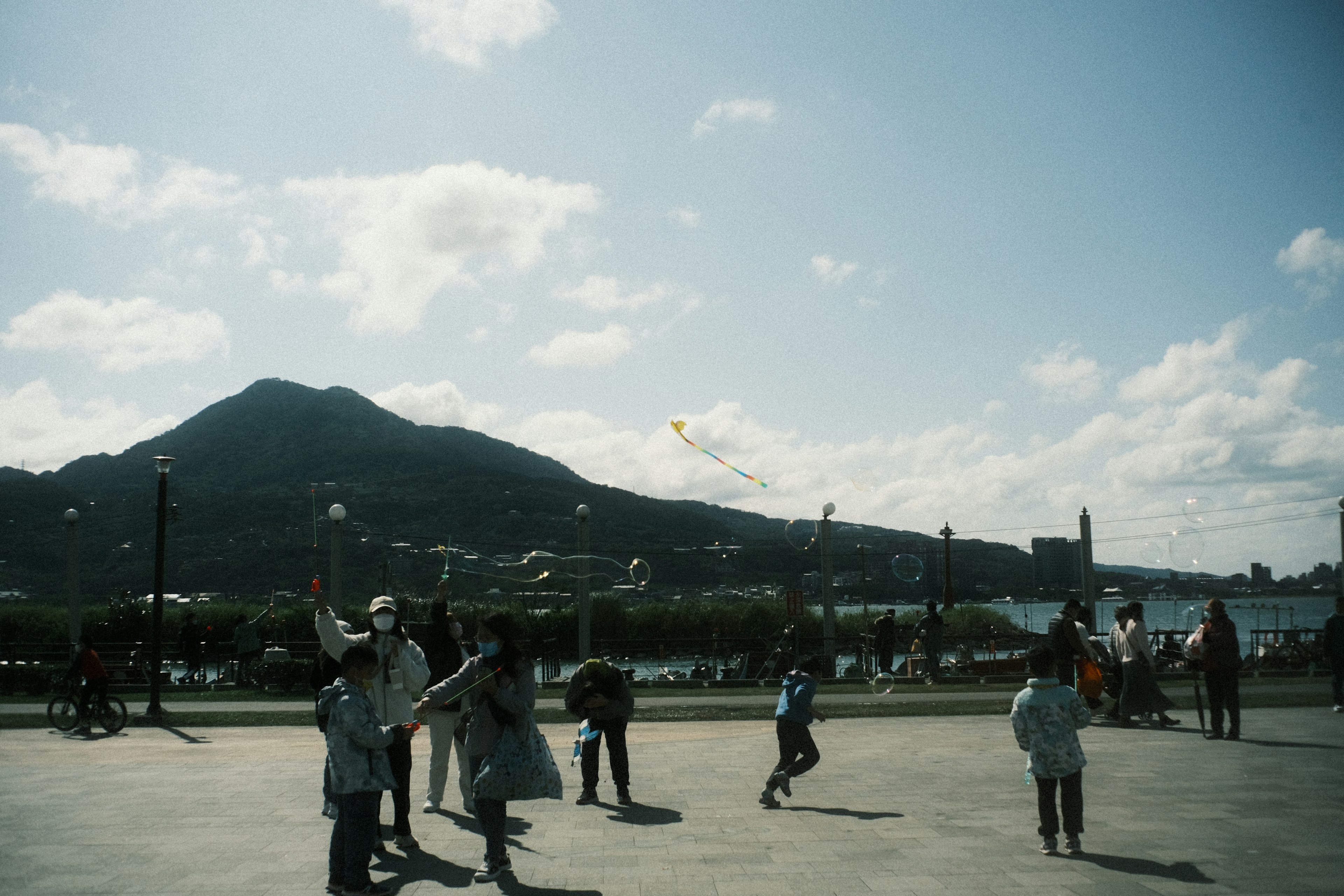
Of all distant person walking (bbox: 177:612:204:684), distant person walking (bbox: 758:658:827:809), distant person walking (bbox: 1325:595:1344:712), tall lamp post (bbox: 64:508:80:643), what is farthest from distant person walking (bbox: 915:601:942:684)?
tall lamp post (bbox: 64:508:80:643)

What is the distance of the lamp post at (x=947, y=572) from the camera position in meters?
37.8

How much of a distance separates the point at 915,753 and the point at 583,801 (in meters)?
4.69

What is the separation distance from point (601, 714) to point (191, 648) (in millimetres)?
19896

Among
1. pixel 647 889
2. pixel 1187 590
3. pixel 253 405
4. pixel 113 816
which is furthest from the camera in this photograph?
pixel 253 405

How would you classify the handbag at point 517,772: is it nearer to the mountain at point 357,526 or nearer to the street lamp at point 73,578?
the mountain at point 357,526

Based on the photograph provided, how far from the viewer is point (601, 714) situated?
29.9 feet

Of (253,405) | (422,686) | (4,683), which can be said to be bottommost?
(4,683)

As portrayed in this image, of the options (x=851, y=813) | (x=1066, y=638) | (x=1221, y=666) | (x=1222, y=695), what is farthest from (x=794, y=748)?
(x=1222, y=695)

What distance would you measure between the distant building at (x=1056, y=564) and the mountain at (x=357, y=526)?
3659 millimetres

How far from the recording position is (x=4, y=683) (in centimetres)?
2383

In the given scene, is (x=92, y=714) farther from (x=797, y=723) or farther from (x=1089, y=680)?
(x=1089, y=680)

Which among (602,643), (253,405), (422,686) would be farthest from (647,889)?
(253,405)

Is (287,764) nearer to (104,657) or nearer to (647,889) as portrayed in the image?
(647,889)

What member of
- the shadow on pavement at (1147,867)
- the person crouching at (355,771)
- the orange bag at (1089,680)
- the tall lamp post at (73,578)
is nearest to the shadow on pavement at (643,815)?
the person crouching at (355,771)
